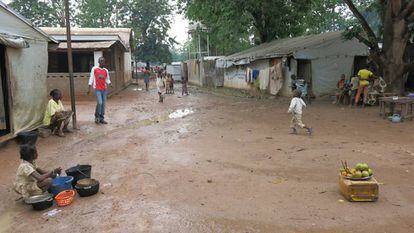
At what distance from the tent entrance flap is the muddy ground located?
77 centimetres

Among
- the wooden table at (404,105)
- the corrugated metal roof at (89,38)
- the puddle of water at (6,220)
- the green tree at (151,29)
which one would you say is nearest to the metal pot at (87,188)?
the puddle of water at (6,220)

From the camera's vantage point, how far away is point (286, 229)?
430cm

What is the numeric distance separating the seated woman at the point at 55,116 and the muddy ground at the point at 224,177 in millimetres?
523

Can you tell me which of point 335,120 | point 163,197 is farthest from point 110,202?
point 335,120

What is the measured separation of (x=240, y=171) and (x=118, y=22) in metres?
46.7

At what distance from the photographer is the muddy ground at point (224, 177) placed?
4.54 metres

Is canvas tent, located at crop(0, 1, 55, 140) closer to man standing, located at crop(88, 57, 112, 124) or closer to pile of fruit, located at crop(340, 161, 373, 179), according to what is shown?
man standing, located at crop(88, 57, 112, 124)

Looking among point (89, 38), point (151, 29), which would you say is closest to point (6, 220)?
point (89, 38)

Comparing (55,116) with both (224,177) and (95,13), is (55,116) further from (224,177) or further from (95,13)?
(95,13)

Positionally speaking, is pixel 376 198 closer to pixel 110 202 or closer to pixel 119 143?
pixel 110 202

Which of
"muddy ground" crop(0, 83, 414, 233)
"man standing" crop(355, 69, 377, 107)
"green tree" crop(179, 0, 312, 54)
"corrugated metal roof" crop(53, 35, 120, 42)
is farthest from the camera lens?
"corrugated metal roof" crop(53, 35, 120, 42)

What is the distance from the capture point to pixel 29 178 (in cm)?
528

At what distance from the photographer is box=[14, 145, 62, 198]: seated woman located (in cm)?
523

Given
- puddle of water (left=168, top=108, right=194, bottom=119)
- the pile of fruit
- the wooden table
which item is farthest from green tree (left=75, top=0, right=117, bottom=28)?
the pile of fruit
